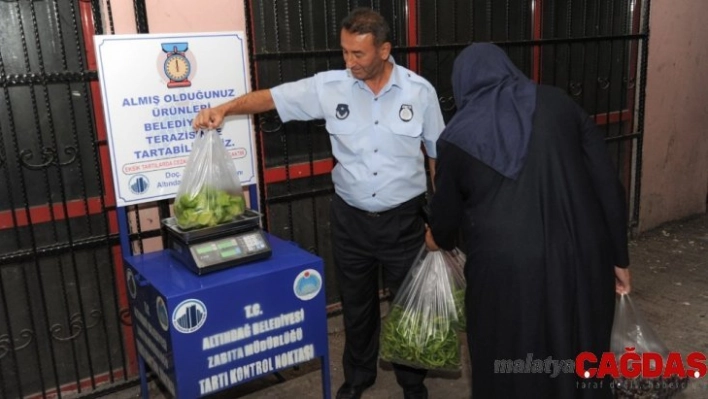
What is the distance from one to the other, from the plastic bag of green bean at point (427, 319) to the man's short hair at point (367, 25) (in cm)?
92

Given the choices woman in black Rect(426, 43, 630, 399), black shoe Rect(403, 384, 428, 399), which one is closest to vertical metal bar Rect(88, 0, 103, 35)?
woman in black Rect(426, 43, 630, 399)

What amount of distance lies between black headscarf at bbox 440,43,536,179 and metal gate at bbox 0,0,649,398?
65.1 inches

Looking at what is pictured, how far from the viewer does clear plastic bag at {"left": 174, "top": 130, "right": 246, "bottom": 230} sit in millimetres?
2596

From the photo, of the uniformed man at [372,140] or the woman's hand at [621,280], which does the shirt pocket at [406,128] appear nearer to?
the uniformed man at [372,140]

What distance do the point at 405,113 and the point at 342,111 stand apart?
0.28 m

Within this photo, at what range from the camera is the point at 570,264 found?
2.09 metres

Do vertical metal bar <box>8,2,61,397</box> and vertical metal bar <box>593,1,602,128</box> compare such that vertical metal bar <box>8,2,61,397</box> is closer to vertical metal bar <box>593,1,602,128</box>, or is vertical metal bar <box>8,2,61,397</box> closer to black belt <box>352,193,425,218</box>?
black belt <box>352,193,425,218</box>

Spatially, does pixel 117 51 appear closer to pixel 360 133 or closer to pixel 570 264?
pixel 360 133

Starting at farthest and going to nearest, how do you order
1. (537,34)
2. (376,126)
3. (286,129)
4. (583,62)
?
1. (583,62)
2. (537,34)
3. (286,129)
4. (376,126)

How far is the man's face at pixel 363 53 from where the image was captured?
2.62 meters

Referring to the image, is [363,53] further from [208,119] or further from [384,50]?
[208,119]

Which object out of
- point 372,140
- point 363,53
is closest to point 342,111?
point 372,140

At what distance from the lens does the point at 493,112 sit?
2.03 metres

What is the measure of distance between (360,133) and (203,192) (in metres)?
0.73
